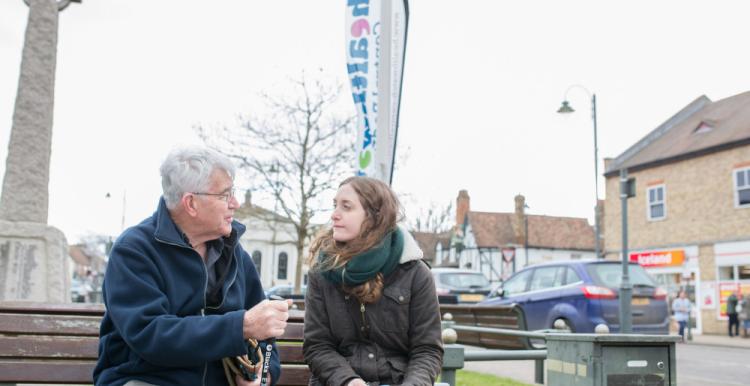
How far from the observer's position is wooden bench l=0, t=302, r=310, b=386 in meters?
3.45

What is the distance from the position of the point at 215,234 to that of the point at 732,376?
34.4ft

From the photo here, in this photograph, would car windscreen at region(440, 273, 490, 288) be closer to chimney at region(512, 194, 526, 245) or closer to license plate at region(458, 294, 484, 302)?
license plate at region(458, 294, 484, 302)

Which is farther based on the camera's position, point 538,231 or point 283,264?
point 283,264

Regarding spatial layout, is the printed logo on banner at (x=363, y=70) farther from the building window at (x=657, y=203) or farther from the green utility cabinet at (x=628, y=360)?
the building window at (x=657, y=203)

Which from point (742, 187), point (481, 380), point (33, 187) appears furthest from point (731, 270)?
point (33, 187)

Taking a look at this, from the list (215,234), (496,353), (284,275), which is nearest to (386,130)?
(496,353)

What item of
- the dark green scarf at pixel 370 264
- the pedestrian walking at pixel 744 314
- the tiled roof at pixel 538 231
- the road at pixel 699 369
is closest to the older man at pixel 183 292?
the dark green scarf at pixel 370 264

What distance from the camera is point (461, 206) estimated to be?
63.5 meters

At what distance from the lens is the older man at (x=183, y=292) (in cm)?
270

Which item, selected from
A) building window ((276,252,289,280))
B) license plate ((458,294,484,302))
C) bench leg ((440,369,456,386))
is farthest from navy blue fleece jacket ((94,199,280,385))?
building window ((276,252,289,280))

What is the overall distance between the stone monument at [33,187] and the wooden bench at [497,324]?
5.83m

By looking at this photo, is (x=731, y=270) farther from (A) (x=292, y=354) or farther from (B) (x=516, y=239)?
(B) (x=516, y=239)

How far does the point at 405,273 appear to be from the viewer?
11.6 ft

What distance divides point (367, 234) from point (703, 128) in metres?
30.0
